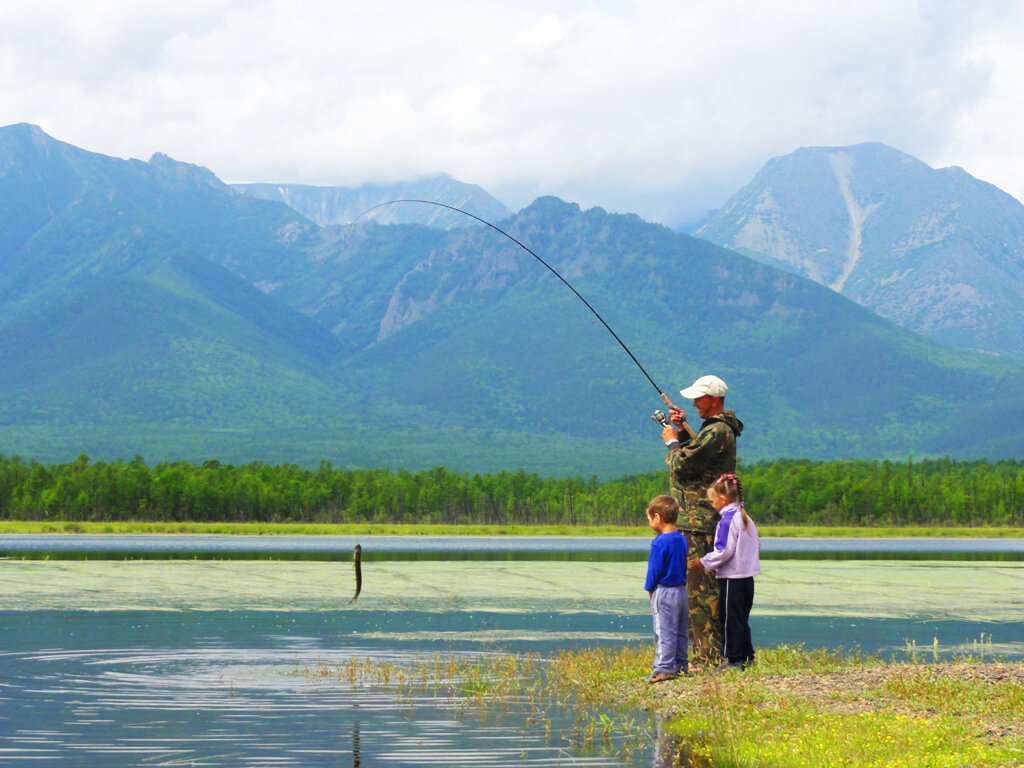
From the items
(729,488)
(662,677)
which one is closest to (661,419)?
(729,488)

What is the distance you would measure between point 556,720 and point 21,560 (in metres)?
36.8

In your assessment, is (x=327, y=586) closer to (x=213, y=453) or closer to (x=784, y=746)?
(x=784, y=746)

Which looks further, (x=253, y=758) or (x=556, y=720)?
(x=556, y=720)

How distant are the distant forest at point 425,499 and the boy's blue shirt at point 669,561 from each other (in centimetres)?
10070

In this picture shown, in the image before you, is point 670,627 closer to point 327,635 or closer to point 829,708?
point 829,708

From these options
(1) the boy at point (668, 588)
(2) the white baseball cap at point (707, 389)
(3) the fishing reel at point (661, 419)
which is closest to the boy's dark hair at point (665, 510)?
(1) the boy at point (668, 588)

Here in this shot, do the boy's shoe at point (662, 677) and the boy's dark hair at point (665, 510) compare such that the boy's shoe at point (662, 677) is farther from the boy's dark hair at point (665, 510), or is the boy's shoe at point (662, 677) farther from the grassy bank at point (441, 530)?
the grassy bank at point (441, 530)

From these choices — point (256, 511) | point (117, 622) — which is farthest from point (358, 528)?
point (117, 622)

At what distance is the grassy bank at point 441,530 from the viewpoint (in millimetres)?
96812

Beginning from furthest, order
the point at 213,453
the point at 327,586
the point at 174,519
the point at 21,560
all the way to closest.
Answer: the point at 213,453 < the point at 174,519 < the point at 21,560 < the point at 327,586

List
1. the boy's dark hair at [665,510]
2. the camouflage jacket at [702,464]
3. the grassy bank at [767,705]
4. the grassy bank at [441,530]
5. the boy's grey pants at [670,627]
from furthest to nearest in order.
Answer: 1. the grassy bank at [441,530]
2. the camouflage jacket at [702,464]
3. the boy's grey pants at [670,627]
4. the boy's dark hair at [665,510]
5. the grassy bank at [767,705]

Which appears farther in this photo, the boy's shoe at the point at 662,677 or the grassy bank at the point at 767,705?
the boy's shoe at the point at 662,677

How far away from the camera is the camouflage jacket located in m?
15.5

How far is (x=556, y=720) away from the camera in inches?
586
